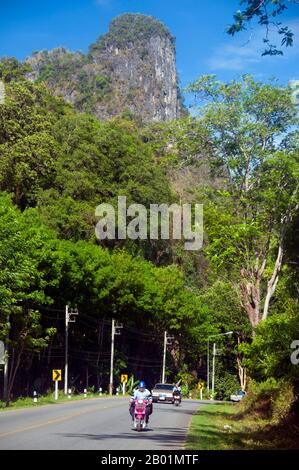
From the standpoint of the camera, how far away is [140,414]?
72.4 ft

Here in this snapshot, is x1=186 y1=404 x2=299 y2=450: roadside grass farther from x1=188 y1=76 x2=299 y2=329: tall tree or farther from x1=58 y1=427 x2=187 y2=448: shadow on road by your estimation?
x1=188 y1=76 x2=299 y2=329: tall tree

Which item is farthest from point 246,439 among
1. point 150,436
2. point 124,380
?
point 124,380

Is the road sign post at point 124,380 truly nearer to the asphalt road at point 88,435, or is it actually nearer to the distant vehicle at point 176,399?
the distant vehicle at point 176,399

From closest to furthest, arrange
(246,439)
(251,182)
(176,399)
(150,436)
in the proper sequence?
(150,436)
(246,439)
(251,182)
(176,399)

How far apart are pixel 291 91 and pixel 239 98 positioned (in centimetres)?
227

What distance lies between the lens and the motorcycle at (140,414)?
22.1 meters

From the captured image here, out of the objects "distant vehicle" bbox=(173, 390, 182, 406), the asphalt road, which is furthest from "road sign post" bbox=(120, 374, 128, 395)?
the asphalt road

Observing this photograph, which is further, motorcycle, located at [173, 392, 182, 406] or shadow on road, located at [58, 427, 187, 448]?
motorcycle, located at [173, 392, 182, 406]

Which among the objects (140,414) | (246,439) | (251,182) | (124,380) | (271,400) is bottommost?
(124,380)

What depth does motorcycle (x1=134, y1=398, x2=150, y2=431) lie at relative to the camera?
2208 centimetres

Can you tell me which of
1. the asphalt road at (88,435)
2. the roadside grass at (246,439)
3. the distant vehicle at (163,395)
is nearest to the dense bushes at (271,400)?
the roadside grass at (246,439)

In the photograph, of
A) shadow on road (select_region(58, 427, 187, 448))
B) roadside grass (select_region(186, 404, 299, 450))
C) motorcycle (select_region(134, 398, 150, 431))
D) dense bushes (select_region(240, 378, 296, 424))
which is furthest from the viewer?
dense bushes (select_region(240, 378, 296, 424))

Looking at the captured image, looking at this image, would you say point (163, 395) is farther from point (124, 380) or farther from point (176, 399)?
point (124, 380)
